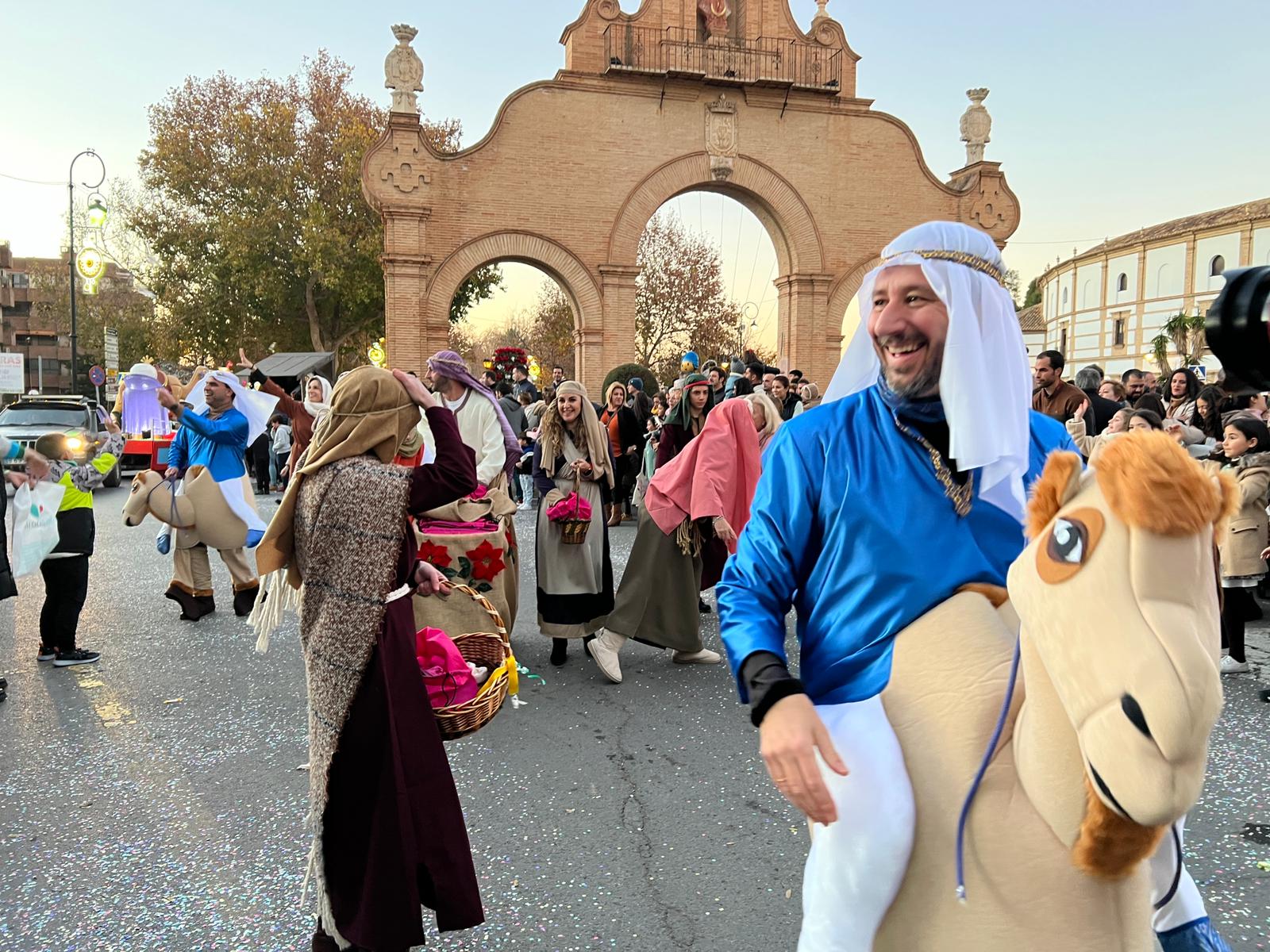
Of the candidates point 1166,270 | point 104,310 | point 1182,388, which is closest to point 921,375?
point 1182,388

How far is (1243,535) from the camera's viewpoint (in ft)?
19.0

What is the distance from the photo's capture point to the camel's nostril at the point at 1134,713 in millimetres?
1214

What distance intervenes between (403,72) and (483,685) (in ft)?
68.4

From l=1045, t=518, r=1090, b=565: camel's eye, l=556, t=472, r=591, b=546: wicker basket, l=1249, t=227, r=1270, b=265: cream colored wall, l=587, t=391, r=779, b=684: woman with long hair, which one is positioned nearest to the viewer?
l=1045, t=518, r=1090, b=565: camel's eye

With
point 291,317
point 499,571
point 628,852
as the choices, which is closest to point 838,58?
point 291,317

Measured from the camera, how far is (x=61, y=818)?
3.81 meters

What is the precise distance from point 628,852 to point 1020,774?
2382 millimetres

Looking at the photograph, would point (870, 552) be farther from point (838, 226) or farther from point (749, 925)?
point (838, 226)

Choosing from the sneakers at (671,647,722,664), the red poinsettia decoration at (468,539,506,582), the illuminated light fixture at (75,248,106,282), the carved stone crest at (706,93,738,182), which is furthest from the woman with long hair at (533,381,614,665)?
the carved stone crest at (706,93,738,182)

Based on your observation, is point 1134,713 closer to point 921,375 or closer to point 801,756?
point 801,756

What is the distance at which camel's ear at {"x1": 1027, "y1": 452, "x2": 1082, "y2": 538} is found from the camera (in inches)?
54.6

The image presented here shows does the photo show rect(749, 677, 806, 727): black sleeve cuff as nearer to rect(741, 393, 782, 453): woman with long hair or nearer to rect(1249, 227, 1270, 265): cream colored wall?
rect(741, 393, 782, 453): woman with long hair

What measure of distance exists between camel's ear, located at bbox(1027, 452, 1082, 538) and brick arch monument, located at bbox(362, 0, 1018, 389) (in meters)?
20.7

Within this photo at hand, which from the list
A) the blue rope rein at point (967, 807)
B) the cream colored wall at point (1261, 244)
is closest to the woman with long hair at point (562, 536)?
the blue rope rein at point (967, 807)
